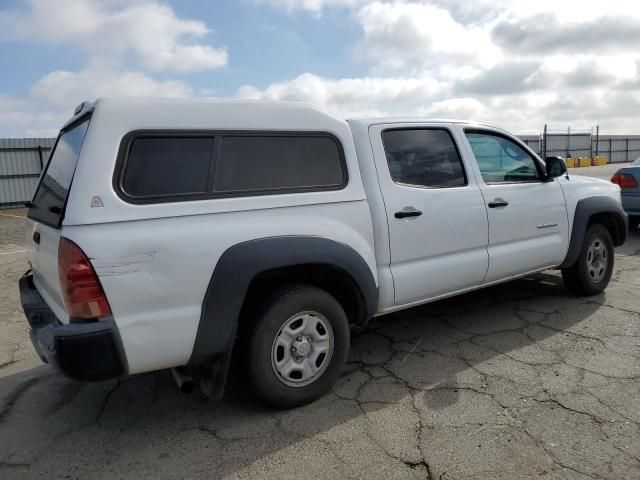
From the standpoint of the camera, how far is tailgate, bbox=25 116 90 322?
262 cm

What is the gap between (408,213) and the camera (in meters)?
3.45

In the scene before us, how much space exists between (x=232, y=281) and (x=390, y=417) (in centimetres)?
126

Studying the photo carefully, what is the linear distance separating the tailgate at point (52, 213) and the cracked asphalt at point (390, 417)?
2.65 feet

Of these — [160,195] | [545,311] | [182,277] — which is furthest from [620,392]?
[160,195]

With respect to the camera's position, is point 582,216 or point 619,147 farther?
point 619,147

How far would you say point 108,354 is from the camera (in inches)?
96.9

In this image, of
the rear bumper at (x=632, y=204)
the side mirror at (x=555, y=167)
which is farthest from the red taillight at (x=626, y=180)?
the side mirror at (x=555, y=167)

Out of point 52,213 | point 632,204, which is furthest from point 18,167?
point 632,204

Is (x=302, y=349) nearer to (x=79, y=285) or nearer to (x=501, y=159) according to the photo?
(x=79, y=285)

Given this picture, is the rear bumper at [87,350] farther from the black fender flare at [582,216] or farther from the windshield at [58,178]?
the black fender flare at [582,216]

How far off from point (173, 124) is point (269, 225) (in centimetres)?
75

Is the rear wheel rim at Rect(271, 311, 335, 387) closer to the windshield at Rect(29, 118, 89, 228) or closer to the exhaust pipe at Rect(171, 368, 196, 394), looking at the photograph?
the exhaust pipe at Rect(171, 368, 196, 394)

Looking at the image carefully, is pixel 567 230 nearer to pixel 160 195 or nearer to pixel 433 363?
pixel 433 363

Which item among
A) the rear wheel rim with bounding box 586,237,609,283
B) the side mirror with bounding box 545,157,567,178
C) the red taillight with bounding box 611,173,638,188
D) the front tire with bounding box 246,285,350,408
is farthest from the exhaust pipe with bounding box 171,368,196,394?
the red taillight with bounding box 611,173,638,188
